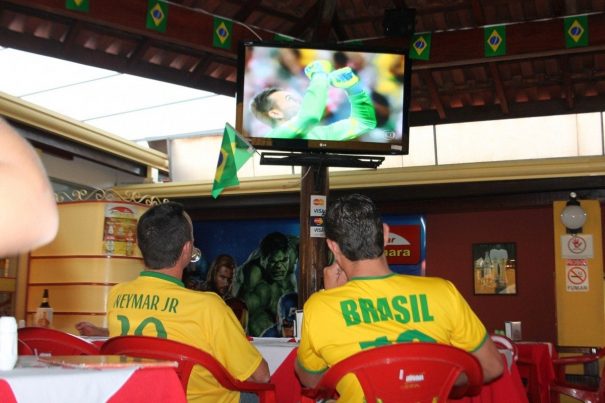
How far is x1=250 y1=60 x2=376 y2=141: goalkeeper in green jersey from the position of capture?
6.81m

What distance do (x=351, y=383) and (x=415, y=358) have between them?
22cm

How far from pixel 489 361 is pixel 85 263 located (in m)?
5.25

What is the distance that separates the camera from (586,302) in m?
8.92

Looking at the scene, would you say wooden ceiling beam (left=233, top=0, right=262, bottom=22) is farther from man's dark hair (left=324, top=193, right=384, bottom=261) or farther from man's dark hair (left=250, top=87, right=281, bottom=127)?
man's dark hair (left=324, top=193, right=384, bottom=261)

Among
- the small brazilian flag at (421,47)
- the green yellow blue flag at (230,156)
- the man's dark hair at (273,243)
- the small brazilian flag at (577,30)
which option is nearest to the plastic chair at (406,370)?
the green yellow blue flag at (230,156)

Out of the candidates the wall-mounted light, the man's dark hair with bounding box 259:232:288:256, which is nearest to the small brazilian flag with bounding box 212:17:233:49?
the man's dark hair with bounding box 259:232:288:256

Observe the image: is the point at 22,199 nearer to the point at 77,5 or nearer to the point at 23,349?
the point at 23,349

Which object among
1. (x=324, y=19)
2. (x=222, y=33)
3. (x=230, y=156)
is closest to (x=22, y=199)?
(x=230, y=156)

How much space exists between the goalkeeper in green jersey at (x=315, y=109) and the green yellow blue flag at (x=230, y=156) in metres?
0.25

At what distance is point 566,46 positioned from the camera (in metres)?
7.15

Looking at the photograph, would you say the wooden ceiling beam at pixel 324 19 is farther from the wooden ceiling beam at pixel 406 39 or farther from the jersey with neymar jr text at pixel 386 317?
the jersey with neymar jr text at pixel 386 317

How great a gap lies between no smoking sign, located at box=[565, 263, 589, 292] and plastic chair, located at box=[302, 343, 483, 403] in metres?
7.38

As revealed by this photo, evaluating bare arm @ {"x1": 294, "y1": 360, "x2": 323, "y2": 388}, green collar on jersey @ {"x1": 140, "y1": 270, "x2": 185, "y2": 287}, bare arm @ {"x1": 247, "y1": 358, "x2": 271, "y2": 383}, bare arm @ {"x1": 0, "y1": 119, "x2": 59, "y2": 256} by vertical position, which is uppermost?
bare arm @ {"x1": 0, "y1": 119, "x2": 59, "y2": 256}

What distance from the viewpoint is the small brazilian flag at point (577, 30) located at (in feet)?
23.1
